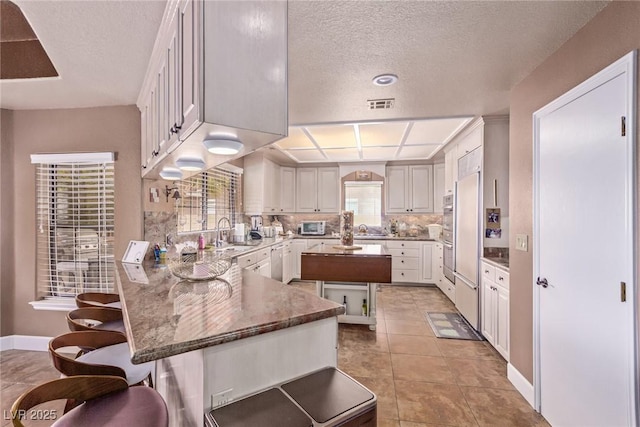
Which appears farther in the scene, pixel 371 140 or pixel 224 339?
pixel 371 140

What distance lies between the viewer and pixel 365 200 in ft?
20.2

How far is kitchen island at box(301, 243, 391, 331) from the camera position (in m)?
3.17

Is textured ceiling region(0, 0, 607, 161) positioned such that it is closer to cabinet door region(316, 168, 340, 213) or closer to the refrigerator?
the refrigerator

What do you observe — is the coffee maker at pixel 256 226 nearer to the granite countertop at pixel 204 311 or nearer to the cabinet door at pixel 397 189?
the cabinet door at pixel 397 189

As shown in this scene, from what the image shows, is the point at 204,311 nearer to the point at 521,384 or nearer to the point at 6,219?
the point at 521,384

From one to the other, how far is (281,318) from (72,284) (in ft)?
10.1

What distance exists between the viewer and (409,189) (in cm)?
589

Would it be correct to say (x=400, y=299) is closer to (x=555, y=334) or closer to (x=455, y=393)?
(x=455, y=393)

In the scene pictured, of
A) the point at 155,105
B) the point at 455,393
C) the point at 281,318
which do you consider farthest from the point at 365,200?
the point at 281,318

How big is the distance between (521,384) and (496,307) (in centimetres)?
73

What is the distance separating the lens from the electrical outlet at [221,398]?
944 mm

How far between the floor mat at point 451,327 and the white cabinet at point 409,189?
Result: 2.44m

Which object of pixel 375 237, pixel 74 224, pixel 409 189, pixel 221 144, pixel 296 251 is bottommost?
pixel 296 251

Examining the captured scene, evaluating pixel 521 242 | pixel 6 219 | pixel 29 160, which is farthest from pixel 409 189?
pixel 6 219
